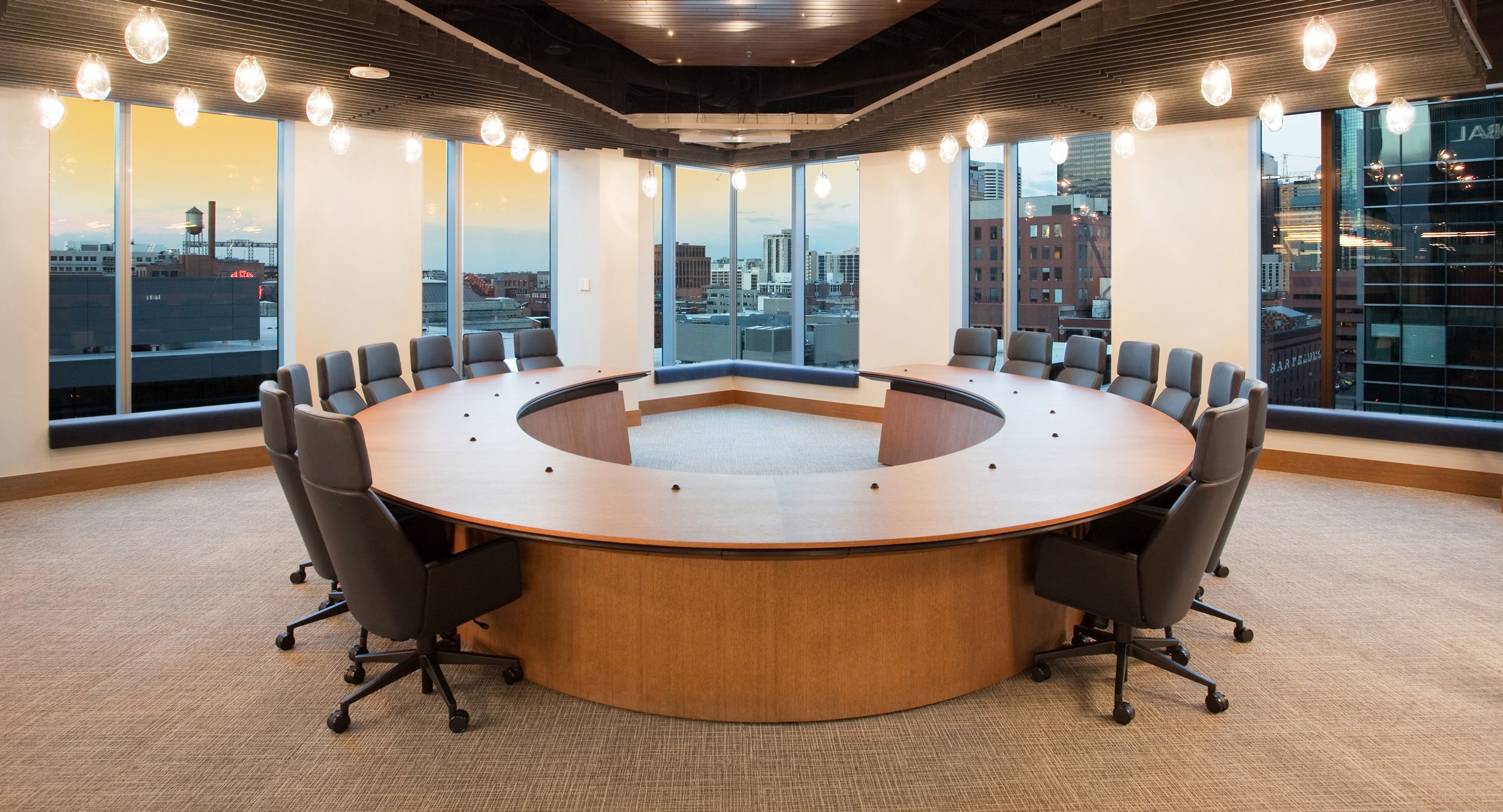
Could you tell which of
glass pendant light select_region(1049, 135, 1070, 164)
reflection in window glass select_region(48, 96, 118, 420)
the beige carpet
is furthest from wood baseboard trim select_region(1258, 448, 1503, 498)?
reflection in window glass select_region(48, 96, 118, 420)

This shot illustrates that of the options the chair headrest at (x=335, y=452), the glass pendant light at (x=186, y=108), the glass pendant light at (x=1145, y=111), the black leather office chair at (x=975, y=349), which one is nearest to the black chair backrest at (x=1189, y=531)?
the glass pendant light at (x=1145, y=111)

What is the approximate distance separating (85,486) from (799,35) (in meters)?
6.01

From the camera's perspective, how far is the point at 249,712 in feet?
10.1

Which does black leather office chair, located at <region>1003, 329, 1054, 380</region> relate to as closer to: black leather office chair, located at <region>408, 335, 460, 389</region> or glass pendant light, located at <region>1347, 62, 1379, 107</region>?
glass pendant light, located at <region>1347, 62, 1379, 107</region>

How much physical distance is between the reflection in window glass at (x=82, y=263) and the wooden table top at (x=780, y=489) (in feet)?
11.6

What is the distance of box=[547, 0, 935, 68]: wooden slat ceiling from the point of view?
544 cm

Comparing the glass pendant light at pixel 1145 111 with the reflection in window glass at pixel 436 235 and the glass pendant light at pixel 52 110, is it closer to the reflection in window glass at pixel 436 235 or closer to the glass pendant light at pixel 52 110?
the glass pendant light at pixel 52 110

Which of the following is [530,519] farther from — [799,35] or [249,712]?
[799,35]

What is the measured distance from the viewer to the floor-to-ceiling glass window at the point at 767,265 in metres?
10.8

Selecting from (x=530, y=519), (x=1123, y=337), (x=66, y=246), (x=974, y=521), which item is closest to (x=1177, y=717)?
(x=974, y=521)

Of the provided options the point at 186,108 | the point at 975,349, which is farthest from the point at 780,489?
the point at 975,349

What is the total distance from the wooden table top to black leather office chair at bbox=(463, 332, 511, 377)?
7.61 ft

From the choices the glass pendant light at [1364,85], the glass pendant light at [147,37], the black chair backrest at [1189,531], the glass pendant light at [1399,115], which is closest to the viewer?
the black chair backrest at [1189,531]

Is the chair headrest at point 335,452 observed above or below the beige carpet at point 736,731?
above
